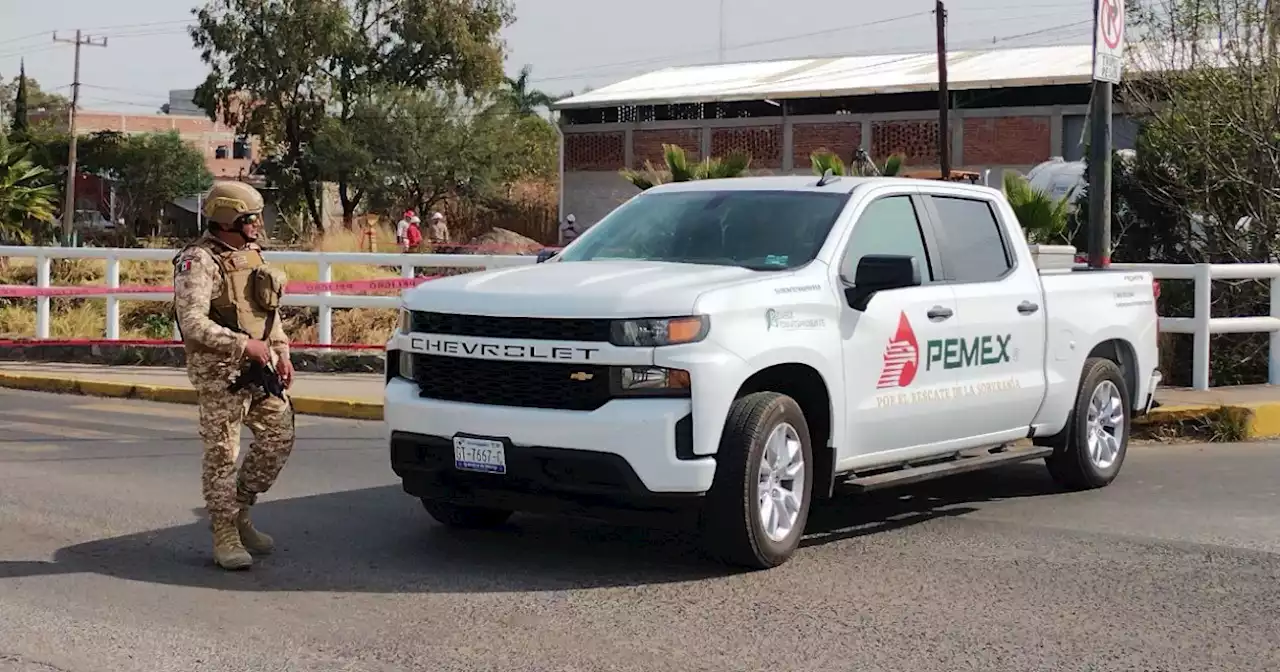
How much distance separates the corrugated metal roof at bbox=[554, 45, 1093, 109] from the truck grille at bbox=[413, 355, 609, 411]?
43.6 meters

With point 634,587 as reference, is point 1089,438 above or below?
above

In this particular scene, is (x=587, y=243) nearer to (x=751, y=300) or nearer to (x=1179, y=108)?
(x=751, y=300)

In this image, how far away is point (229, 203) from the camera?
22.3 ft

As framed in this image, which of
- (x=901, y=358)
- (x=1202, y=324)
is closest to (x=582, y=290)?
(x=901, y=358)

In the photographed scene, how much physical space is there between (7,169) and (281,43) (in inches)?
1209

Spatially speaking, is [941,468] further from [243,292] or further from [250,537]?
[243,292]

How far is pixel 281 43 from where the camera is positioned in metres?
57.9

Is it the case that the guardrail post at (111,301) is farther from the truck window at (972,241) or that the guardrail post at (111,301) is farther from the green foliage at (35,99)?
the green foliage at (35,99)

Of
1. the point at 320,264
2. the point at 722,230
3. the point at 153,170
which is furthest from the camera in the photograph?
the point at 153,170

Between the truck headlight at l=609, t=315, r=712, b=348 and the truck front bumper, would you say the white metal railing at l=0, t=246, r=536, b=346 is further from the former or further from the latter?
the truck headlight at l=609, t=315, r=712, b=348

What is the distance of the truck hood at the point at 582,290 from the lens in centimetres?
661

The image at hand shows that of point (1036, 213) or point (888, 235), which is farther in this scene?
point (1036, 213)

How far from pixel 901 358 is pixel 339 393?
7.37 metres

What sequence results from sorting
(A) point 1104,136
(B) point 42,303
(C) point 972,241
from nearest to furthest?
(C) point 972,241
(A) point 1104,136
(B) point 42,303
